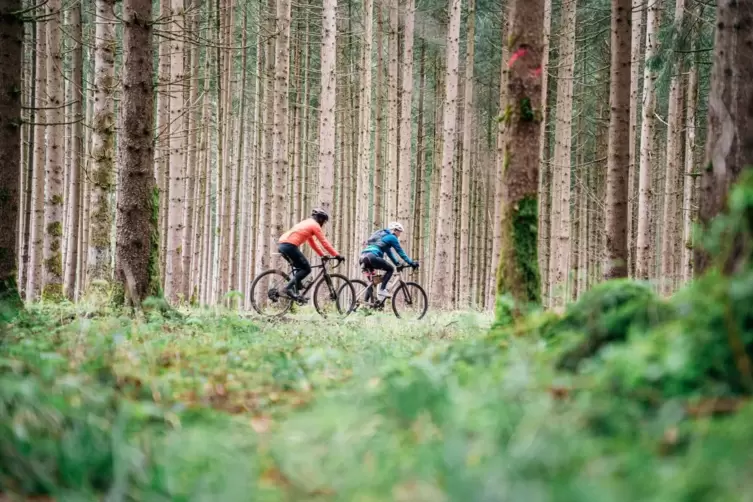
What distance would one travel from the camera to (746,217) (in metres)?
2.83

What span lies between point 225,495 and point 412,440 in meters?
0.78

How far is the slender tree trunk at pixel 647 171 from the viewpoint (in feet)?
43.8

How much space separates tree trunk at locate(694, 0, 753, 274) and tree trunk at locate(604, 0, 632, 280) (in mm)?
4412

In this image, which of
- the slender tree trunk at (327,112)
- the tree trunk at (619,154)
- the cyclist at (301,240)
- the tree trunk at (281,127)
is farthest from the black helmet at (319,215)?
the tree trunk at (619,154)

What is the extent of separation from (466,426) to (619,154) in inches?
315

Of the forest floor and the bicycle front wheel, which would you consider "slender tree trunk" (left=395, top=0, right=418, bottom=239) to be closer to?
the bicycle front wheel

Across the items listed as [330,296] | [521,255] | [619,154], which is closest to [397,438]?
[521,255]

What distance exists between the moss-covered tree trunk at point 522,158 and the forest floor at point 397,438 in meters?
2.47

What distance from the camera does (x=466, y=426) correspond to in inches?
87.3

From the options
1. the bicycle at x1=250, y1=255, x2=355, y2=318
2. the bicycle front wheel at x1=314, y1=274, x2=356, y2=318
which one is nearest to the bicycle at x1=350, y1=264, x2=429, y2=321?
the bicycle front wheel at x1=314, y1=274, x2=356, y2=318

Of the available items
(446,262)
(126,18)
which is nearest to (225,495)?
(126,18)

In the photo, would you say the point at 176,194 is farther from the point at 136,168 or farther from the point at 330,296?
the point at 136,168

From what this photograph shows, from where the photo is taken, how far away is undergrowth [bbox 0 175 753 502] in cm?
189

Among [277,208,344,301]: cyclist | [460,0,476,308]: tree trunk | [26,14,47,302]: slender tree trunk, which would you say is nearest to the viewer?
[277,208,344,301]: cyclist
